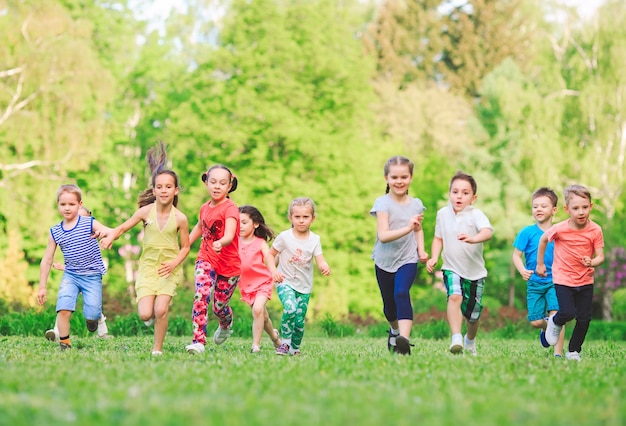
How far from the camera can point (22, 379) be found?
257 inches

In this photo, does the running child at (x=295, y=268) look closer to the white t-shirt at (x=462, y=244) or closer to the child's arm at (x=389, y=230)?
the child's arm at (x=389, y=230)

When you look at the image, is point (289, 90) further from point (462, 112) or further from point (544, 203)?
point (544, 203)

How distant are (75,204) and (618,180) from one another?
31265mm

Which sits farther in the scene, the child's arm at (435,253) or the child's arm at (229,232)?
the child's arm at (229,232)

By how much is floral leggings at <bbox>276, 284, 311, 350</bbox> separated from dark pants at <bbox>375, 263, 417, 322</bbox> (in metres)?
1.17

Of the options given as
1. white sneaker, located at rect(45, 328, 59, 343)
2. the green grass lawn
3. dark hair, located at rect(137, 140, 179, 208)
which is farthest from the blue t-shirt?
white sneaker, located at rect(45, 328, 59, 343)

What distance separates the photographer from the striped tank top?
10.7 m

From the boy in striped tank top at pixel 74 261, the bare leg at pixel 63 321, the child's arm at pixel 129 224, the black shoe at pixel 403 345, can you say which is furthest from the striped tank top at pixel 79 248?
the black shoe at pixel 403 345

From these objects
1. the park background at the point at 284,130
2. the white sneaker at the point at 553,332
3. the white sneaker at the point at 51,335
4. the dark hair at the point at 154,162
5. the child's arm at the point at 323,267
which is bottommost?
the white sneaker at the point at 51,335

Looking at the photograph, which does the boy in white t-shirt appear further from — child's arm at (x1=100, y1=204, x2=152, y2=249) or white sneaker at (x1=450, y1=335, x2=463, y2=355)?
child's arm at (x1=100, y1=204, x2=152, y2=249)

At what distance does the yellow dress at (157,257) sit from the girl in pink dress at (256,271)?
1539 mm

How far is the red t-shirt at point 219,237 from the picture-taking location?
10438 mm

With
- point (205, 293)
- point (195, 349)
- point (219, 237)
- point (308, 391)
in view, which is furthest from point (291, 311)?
point (308, 391)

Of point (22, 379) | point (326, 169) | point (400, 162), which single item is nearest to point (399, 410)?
point (22, 379)
